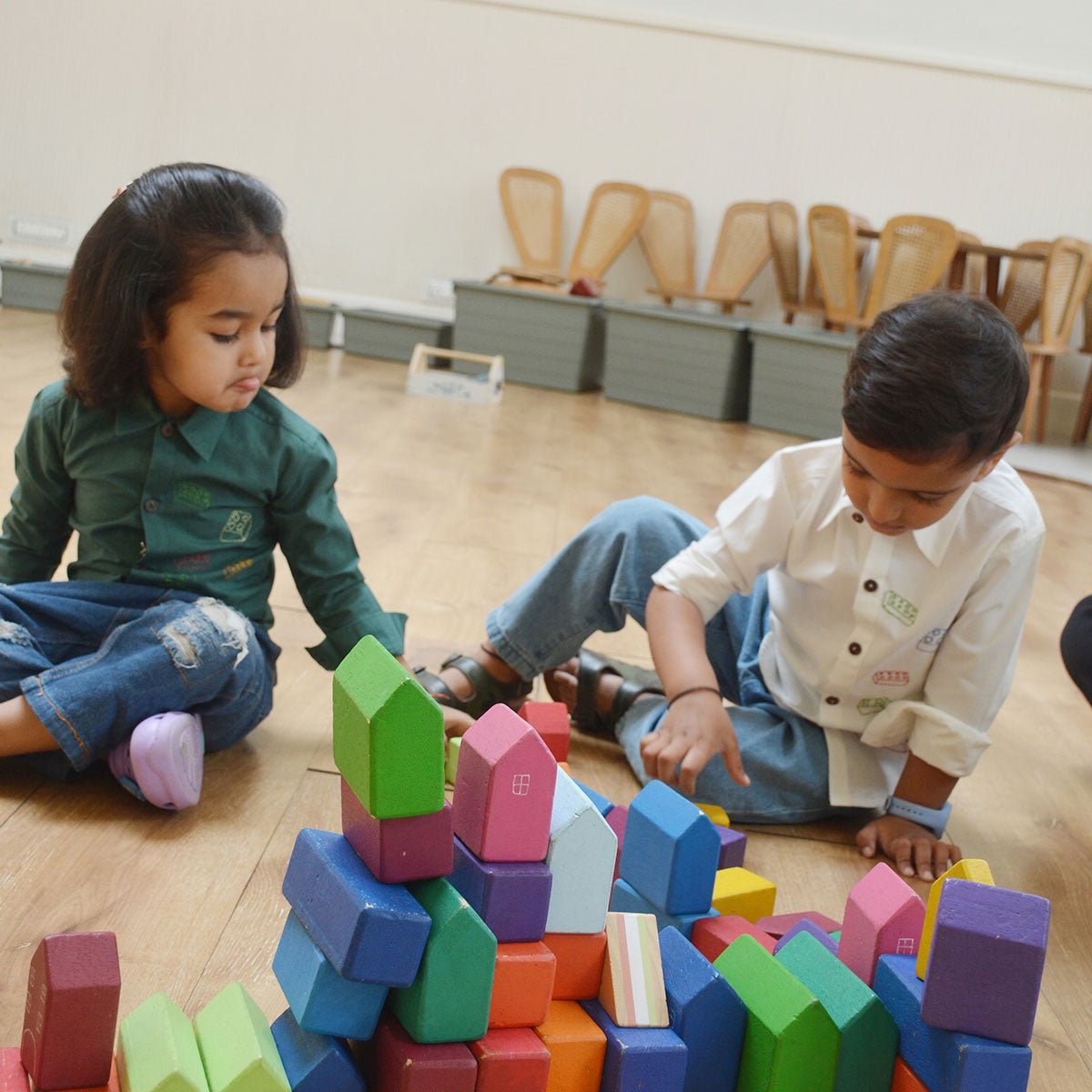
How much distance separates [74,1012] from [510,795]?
195mm

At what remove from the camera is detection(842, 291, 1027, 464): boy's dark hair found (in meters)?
0.94

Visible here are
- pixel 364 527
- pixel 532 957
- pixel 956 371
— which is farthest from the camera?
pixel 364 527

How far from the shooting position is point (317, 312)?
4.19 meters

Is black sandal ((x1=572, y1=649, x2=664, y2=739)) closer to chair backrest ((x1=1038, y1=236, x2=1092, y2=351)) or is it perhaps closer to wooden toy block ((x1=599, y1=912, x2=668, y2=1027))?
wooden toy block ((x1=599, y1=912, x2=668, y2=1027))

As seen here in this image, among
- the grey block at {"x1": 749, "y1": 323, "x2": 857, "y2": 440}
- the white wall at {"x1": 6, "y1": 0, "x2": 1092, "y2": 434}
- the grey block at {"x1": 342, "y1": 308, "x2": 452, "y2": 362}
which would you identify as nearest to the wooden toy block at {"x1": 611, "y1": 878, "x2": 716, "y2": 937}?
the grey block at {"x1": 749, "y1": 323, "x2": 857, "y2": 440}

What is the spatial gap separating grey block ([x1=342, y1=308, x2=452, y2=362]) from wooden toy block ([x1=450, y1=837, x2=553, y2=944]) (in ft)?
12.2

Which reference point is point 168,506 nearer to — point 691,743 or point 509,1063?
point 691,743

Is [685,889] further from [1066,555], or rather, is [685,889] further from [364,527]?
[1066,555]

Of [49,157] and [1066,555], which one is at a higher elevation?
[49,157]

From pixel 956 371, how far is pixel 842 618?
0.97 ft

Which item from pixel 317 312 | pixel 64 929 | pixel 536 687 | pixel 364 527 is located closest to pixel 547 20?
pixel 317 312

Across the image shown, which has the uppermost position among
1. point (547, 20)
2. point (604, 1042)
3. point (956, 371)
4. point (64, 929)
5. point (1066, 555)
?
point (547, 20)

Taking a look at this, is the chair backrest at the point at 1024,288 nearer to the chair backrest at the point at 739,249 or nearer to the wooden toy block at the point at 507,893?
the chair backrest at the point at 739,249

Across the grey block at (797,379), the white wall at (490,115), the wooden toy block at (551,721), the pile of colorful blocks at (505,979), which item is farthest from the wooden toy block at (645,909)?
the white wall at (490,115)
